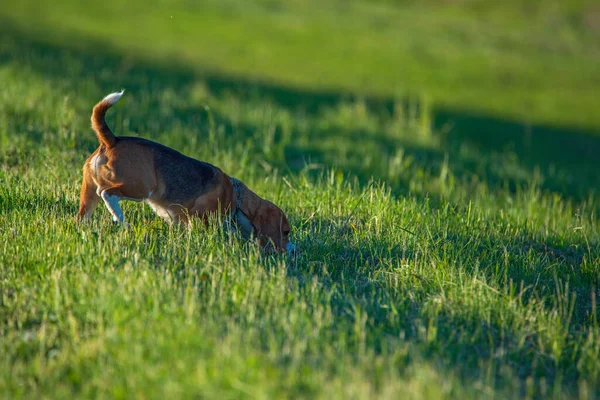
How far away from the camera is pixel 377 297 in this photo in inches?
206

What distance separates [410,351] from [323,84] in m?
16.9

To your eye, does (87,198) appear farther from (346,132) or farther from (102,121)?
(346,132)

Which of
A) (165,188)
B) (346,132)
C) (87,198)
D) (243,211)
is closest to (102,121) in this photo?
(87,198)

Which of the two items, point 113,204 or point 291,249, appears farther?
point 291,249

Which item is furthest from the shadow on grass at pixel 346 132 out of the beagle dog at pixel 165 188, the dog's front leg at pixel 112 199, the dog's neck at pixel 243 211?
the dog's front leg at pixel 112 199

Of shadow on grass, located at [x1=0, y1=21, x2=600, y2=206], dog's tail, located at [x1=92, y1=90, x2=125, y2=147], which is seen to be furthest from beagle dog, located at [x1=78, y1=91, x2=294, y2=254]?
shadow on grass, located at [x1=0, y1=21, x2=600, y2=206]

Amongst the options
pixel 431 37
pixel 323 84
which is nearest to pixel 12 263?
pixel 323 84

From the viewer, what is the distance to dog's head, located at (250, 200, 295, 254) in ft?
19.7

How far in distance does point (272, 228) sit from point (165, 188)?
0.98 m

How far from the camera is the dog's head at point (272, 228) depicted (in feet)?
19.7

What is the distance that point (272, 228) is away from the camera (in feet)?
20.3

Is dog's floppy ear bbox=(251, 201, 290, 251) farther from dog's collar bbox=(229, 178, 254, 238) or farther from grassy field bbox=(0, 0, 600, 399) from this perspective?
grassy field bbox=(0, 0, 600, 399)

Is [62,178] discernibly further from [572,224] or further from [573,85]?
[573,85]

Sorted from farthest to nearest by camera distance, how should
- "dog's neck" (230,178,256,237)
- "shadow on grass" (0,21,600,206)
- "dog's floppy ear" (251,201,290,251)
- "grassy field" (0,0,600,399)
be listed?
"shadow on grass" (0,21,600,206) < "dog's neck" (230,178,256,237) < "dog's floppy ear" (251,201,290,251) < "grassy field" (0,0,600,399)
